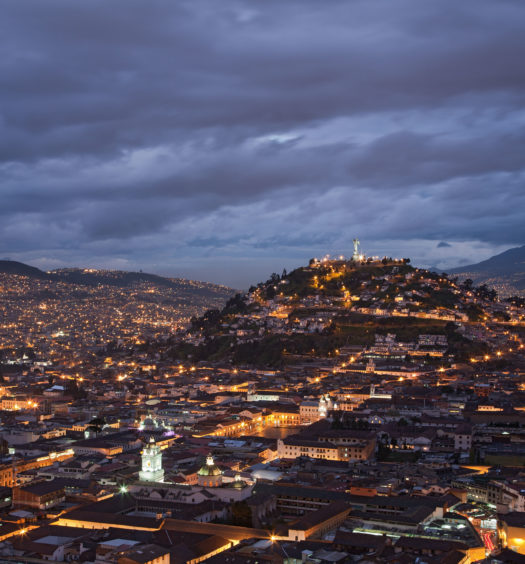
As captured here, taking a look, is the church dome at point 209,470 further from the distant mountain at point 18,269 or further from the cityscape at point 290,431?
the distant mountain at point 18,269

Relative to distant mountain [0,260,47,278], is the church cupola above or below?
below

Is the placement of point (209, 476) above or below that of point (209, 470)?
below

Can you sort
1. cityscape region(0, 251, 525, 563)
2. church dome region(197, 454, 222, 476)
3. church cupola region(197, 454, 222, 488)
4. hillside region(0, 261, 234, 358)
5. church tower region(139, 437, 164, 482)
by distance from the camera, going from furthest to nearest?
hillside region(0, 261, 234, 358) → church tower region(139, 437, 164, 482) → church dome region(197, 454, 222, 476) → church cupola region(197, 454, 222, 488) → cityscape region(0, 251, 525, 563)

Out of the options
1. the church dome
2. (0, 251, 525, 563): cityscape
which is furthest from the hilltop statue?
the church dome

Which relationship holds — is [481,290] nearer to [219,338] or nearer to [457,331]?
[457,331]

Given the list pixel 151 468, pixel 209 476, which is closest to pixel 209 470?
pixel 209 476

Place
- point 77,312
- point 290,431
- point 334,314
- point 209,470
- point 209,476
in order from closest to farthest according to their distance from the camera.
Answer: point 209,476 < point 209,470 < point 290,431 < point 334,314 < point 77,312

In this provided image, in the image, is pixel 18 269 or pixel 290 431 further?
pixel 18 269

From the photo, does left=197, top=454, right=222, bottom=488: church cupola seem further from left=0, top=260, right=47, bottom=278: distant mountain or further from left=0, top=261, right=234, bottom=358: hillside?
left=0, top=260, right=47, bottom=278: distant mountain

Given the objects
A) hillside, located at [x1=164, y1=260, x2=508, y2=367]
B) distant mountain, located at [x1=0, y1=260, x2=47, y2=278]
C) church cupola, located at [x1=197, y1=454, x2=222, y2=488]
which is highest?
distant mountain, located at [x1=0, y1=260, x2=47, y2=278]

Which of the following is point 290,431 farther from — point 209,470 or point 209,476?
point 209,476

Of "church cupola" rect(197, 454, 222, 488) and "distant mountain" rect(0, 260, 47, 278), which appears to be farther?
"distant mountain" rect(0, 260, 47, 278)
